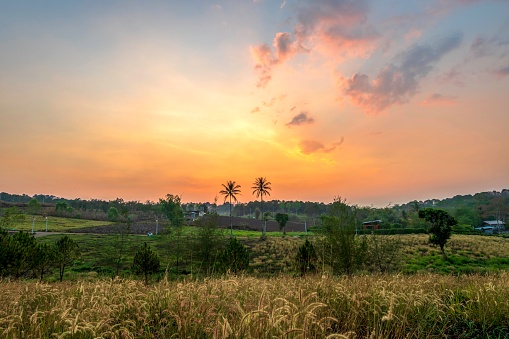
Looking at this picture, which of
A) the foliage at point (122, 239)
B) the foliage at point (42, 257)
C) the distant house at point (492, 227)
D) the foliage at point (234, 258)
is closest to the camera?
the foliage at point (42, 257)

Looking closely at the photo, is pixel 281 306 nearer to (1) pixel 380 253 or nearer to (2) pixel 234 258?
(2) pixel 234 258

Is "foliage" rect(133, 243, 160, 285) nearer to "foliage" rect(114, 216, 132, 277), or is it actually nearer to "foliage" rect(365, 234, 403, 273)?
"foliage" rect(114, 216, 132, 277)

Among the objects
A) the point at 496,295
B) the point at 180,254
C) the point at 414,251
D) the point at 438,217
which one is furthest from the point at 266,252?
the point at 496,295

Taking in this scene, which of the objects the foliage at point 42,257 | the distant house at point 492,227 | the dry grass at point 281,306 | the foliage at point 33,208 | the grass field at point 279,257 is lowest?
the grass field at point 279,257

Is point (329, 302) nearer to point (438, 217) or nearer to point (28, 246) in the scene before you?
point (28, 246)

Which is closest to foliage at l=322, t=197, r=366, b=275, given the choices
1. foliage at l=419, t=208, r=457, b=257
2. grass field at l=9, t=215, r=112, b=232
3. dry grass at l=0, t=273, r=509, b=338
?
dry grass at l=0, t=273, r=509, b=338

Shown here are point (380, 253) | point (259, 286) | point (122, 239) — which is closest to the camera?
point (259, 286)

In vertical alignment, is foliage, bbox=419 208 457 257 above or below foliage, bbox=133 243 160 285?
above

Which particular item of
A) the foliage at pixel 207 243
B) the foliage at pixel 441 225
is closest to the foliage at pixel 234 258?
the foliage at pixel 207 243

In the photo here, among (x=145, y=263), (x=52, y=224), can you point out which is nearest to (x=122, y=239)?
(x=145, y=263)

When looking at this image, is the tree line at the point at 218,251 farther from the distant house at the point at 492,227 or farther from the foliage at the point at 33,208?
the foliage at the point at 33,208

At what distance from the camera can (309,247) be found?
95.4 feet

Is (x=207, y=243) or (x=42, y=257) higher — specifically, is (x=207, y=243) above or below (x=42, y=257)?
above

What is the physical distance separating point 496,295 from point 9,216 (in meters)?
56.6
